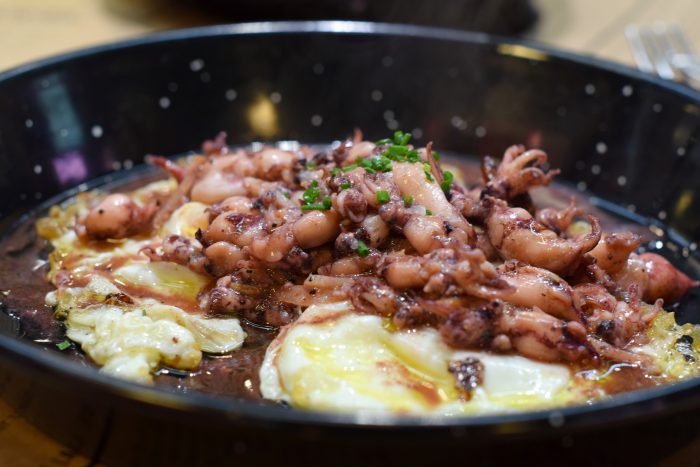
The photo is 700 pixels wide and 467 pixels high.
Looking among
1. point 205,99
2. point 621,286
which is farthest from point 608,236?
point 205,99

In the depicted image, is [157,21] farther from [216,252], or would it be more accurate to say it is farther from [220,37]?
[216,252]

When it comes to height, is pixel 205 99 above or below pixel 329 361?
above

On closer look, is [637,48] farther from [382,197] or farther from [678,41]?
[382,197]

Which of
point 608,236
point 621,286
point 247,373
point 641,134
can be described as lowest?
point 247,373

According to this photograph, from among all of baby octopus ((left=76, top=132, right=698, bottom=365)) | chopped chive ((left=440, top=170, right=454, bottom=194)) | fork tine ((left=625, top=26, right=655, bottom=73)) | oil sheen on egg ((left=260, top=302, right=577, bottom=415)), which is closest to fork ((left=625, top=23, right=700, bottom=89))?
fork tine ((left=625, top=26, right=655, bottom=73))

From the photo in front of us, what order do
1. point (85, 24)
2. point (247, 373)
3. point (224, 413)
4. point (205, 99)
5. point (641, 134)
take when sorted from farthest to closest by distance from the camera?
point (85, 24), point (205, 99), point (641, 134), point (247, 373), point (224, 413)

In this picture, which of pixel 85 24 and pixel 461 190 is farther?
pixel 85 24

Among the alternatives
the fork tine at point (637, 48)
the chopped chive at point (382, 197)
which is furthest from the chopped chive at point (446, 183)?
the fork tine at point (637, 48)
